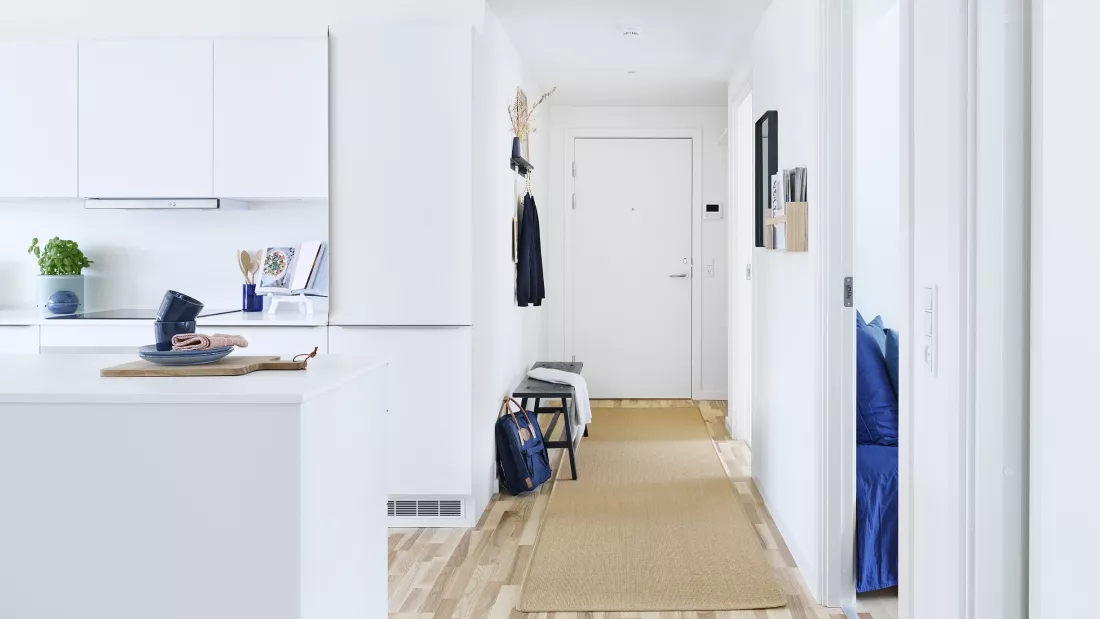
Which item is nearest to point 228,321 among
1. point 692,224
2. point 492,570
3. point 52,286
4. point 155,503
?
point 52,286

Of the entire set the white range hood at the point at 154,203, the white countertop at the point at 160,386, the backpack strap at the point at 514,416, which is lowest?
the backpack strap at the point at 514,416

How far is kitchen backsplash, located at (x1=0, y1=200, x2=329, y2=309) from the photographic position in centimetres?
410

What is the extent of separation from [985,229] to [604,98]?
→ 498 centimetres

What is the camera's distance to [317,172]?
3.58 metres

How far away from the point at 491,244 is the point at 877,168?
1776mm

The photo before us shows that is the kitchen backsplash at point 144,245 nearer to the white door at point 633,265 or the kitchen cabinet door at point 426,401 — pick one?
the kitchen cabinet door at point 426,401

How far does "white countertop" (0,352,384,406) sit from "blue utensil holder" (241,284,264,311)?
1.79 meters

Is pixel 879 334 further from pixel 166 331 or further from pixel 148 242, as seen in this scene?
pixel 148 242

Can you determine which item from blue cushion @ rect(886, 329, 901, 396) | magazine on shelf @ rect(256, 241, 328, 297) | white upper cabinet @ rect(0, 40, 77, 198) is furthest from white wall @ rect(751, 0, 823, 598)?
white upper cabinet @ rect(0, 40, 77, 198)

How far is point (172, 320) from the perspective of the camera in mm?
1918

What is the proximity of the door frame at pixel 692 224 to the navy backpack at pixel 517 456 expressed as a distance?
261 cm

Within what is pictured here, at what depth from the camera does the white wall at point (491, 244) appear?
3.68 metres

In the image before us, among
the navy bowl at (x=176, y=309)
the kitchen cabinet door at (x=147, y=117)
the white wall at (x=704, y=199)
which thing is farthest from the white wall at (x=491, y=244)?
the navy bowl at (x=176, y=309)

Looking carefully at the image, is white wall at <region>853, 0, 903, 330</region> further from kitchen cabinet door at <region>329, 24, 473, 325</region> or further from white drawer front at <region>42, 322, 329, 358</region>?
white drawer front at <region>42, 322, 329, 358</region>
